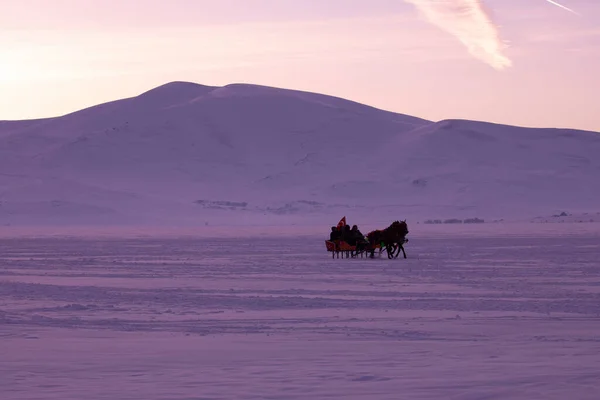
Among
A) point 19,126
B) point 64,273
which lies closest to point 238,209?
point 19,126

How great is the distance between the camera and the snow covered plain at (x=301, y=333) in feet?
32.9

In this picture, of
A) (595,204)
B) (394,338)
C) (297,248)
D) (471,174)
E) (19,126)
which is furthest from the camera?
(19,126)

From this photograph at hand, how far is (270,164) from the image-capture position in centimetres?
13488

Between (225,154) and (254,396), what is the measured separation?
12953 cm

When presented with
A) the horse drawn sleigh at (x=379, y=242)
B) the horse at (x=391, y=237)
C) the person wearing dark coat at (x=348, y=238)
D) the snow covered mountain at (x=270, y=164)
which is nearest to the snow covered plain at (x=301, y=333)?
the horse at (x=391, y=237)

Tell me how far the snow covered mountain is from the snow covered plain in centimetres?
7479

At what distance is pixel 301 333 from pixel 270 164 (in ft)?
398

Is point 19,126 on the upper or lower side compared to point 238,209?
upper

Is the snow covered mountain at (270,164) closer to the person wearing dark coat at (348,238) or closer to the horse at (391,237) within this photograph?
the person wearing dark coat at (348,238)

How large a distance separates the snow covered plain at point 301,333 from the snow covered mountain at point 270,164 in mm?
74790

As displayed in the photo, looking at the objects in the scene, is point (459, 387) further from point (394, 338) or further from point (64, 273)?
point (64, 273)

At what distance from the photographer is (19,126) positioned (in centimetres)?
15425

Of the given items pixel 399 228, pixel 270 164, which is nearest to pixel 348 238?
pixel 399 228

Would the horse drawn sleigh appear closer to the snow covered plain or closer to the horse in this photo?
the horse
